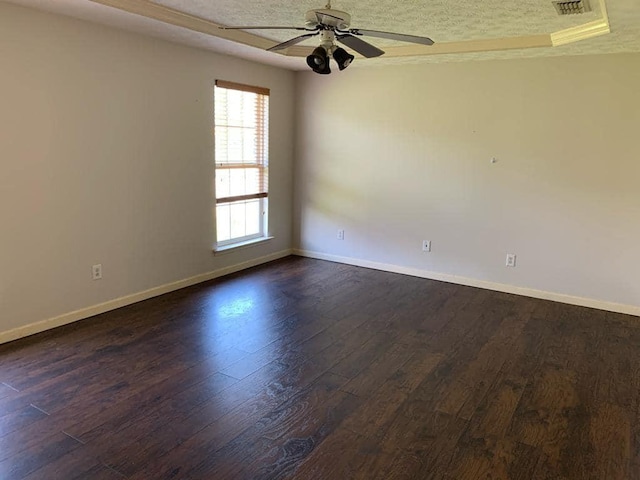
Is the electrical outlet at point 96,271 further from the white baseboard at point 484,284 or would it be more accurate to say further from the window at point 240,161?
the white baseboard at point 484,284

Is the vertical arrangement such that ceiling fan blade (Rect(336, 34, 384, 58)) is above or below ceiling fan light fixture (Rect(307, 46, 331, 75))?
above

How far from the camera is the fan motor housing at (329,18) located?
234 cm

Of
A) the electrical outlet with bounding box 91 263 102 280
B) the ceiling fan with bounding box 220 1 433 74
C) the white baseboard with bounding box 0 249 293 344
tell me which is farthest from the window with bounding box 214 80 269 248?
the ceiling fan with bounding box 220 1 433 74

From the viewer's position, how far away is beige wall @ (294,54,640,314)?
4.28 metres

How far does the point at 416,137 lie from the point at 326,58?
8.85 ft

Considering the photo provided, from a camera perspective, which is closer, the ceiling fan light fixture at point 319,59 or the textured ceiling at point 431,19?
the ceiling fan light fixture at point 319,59

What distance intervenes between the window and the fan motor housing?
253 cm

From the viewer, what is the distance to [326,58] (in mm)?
2660

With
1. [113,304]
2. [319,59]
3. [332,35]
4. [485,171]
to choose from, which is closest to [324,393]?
[319,59]

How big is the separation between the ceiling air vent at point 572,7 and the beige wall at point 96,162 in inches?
120

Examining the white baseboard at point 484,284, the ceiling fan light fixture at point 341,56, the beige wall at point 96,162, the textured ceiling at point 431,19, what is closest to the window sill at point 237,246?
the beige wall at point 96,162

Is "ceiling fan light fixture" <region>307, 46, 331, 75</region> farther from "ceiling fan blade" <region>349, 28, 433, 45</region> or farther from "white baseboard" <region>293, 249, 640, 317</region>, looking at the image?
"white baseboard" <region>293, 249, 640, 317</region>

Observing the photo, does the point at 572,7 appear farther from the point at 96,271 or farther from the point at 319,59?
the point at 96,271

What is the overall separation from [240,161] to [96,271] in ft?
6.57
